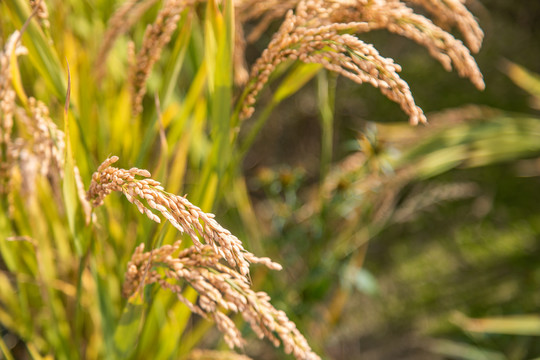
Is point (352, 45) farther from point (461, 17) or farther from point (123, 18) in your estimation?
point (123, 18)

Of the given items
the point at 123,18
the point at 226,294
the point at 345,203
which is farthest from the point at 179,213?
the point at 345,203

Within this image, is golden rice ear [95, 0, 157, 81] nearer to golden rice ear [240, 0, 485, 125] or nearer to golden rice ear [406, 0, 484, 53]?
golden rice ear [240, 0, 485, 125]

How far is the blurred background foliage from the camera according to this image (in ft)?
2.34

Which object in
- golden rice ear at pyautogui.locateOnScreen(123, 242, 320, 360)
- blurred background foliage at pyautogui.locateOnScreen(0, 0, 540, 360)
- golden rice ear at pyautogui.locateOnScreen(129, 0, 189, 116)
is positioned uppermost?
golden rice ear at pyautogui.locateOnScreen(129, 0, 189, 116)

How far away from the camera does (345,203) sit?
98 centimetres

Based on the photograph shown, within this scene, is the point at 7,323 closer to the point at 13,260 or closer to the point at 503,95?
the point at 13,260

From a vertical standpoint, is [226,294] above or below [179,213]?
below

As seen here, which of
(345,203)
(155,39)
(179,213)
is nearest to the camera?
(179,213)

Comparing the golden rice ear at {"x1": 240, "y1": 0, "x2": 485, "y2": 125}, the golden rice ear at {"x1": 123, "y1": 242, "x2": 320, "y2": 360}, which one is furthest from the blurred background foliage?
the golden rice ear at {"x1": 240, "y1": 0, "x2": 485, "y2": 125}

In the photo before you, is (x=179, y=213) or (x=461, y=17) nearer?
(x=179, y=213)

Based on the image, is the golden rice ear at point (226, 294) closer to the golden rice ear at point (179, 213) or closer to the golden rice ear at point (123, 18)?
the golden rice ear at point (179, 213)

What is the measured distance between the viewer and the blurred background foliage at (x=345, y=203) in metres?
0.71

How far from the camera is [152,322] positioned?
65 centimetres

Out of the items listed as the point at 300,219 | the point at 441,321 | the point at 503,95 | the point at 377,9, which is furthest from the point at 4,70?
the point at 503,95
